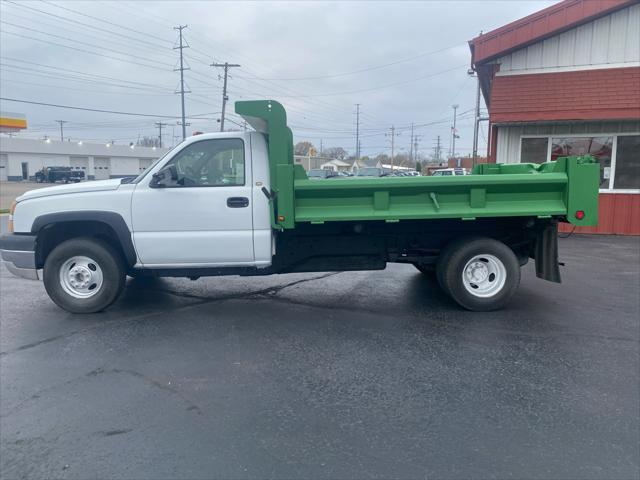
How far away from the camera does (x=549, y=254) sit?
21.3 ft

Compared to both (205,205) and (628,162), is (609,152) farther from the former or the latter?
(205,205)

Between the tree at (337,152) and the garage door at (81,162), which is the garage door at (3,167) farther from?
the tree at (337,152)

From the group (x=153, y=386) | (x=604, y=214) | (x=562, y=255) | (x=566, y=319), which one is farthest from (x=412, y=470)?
(x=604, y=214)

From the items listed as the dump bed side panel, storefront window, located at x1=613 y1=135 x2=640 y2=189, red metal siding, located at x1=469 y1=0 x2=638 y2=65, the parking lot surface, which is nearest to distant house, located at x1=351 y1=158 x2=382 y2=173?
red metal siding, located at x1=469 y1=0 x2=638 y2=65

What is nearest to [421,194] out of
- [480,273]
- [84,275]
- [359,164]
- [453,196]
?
[453,196]

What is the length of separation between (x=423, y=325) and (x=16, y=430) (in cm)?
403

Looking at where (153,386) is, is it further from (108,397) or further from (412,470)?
(412,470)

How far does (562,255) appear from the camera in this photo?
10.5 metres

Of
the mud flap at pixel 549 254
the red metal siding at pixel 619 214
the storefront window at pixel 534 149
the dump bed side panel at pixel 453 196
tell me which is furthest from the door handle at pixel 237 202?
the red metal siding at pixel 619 214

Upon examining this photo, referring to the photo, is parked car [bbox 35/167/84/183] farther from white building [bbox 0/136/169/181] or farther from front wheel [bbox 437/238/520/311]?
front wheel [bbox 437/238/520/311]

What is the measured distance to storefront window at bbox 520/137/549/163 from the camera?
13.3 metres

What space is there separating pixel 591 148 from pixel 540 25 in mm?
3193

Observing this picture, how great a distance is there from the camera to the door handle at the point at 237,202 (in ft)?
20.1

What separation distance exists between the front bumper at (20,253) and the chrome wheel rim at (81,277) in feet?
1.19
